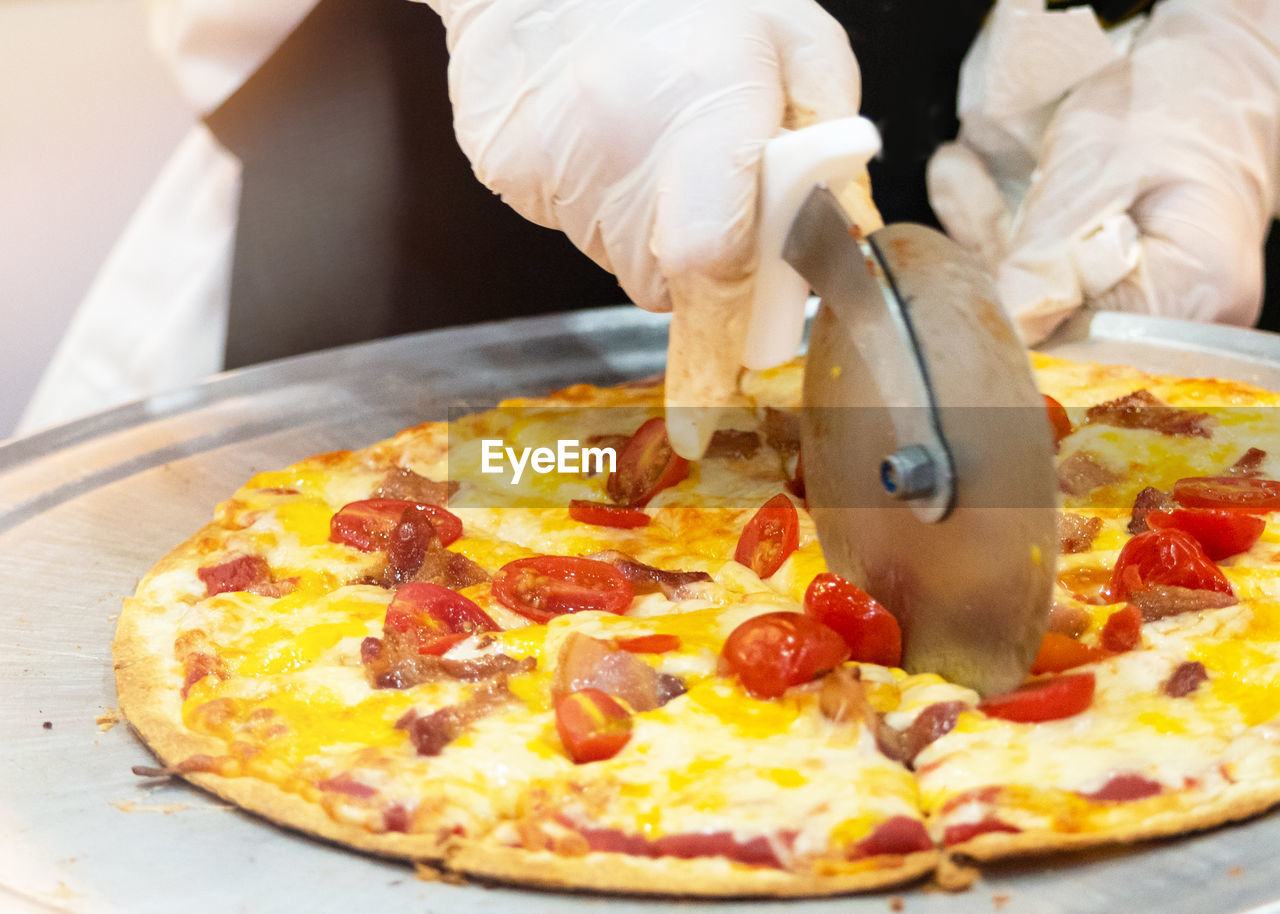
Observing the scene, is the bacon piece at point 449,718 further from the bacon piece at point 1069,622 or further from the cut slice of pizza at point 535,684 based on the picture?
the bacon piece at point 1069,622

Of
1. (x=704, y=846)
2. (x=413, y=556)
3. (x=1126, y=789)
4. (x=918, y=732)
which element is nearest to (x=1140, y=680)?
(x=1126, y=789)

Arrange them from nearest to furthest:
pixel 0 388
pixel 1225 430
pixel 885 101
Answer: pixel 1225 430 < pixel 885 101 < pixel 0 388

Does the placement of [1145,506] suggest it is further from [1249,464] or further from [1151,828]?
[1151,828]

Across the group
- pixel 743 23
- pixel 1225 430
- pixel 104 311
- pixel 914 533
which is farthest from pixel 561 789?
pixel 104 311

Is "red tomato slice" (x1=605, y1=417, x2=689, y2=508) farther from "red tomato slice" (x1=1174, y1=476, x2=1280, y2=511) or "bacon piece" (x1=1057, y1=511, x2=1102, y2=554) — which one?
"red tomato slice" (x1=1174, y1=476, x2=1280, y2=511)

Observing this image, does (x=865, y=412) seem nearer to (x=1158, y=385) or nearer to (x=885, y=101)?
(x=1158, y=385)

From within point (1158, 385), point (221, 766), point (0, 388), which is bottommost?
point (0, 388)

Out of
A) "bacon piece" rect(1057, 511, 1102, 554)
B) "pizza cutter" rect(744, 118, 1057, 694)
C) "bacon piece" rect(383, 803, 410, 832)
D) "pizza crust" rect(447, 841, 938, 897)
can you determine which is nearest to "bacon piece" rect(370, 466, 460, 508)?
"pizza cutter" rect(744, 118, 1057, 694)
